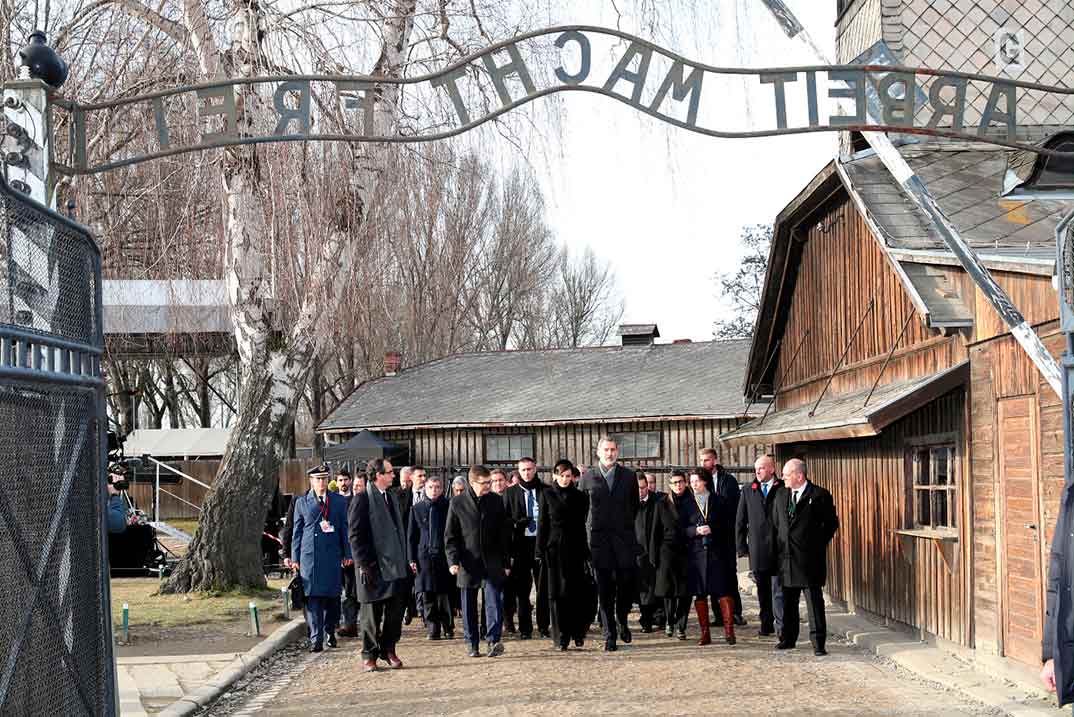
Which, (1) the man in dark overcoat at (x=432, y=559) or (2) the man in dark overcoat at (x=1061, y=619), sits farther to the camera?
(1) the man in dark overcoat at (x=432, y=559)

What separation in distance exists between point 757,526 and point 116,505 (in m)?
9.90

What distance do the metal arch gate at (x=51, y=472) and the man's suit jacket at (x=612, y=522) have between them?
7.30 m

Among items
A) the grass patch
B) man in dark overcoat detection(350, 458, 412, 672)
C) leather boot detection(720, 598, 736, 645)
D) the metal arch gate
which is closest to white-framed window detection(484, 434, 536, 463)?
the grass patch

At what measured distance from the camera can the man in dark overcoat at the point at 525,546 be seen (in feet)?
50.4

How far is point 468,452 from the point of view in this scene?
32.6m

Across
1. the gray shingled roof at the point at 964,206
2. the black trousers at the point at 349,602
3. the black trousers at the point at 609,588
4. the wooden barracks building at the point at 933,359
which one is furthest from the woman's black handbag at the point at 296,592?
the gray shingled roof at the point at 964,206

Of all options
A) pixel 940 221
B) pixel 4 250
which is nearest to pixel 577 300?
pixel 940 221

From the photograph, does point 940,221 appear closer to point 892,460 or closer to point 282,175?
point 892,460

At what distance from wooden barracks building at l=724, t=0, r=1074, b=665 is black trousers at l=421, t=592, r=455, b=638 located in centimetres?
448

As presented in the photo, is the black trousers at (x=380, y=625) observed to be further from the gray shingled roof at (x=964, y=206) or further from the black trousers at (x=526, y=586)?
the gray shingled roof at (x=964, y=206)

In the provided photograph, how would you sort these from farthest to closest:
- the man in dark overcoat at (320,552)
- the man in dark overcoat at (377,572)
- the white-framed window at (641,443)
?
the white-framed window at (641,443) < the man in dark overcoat at (320,552) < the man in dark overcoat at (377,572)

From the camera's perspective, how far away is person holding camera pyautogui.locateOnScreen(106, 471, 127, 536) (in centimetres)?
1941

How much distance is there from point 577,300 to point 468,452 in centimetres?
2977

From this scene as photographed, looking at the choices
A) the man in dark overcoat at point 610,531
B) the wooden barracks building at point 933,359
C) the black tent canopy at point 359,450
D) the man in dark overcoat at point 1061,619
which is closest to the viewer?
the man in dark overcoat at point 1061,619
